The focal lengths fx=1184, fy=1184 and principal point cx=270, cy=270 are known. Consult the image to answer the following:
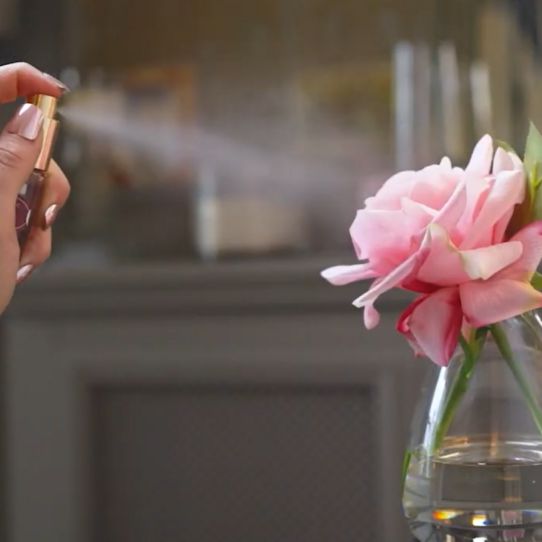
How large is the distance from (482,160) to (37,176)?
8.9 inches

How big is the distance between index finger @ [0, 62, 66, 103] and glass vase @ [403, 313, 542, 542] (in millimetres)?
228

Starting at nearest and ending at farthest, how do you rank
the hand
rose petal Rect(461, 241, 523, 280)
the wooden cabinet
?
rose petal Rect(461, 241, 523, 280) < the hand < the wooden cabinet

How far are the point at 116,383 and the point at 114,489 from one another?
0.12 meters

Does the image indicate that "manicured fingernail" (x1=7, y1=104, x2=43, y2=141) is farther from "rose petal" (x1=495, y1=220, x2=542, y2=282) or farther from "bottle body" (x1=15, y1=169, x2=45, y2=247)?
"rose petal" (x1=495, y1=220, x2=542, y2=282)

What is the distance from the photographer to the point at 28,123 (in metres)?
0.56

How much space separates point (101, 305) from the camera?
4.45 feet

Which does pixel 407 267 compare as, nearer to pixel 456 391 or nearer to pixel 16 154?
pixel 456 391

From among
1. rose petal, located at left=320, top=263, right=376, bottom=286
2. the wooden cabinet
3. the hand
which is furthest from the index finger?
the wooden cabinet

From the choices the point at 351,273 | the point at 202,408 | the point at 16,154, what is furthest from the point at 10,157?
the point at 202,408

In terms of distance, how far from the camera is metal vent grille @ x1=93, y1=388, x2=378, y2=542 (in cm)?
127

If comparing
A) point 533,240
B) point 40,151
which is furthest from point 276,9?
point 533,240

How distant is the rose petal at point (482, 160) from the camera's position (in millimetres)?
487

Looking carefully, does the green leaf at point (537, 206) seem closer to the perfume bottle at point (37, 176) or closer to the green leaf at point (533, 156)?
the green leaf at point (533, 156)

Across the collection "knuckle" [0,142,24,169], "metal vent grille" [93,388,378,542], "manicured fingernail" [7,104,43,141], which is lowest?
"metal vent grille" [93,388,378,542]
